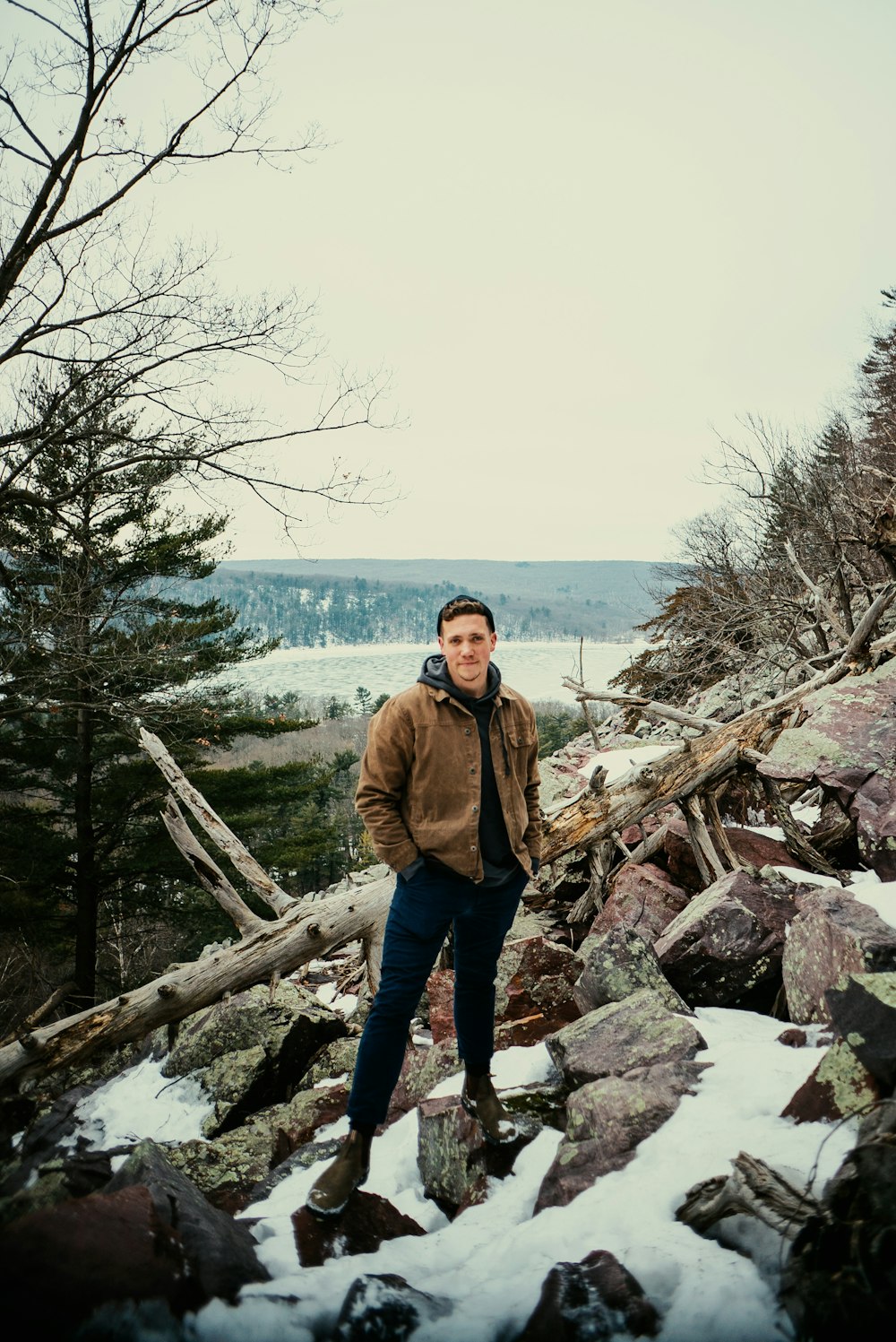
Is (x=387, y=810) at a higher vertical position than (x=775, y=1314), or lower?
higher

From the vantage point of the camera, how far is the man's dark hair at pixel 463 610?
2.71 metres

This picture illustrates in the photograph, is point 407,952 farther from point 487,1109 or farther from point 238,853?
point 238,853

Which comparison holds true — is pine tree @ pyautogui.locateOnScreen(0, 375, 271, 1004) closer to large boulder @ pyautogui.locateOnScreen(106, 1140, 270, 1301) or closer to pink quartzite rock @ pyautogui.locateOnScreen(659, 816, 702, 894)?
pink quartzite rock @ pyautogui.locateOnScreen(659, 816, 702, 894)

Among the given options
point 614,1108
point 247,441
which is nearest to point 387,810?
point 614,1108

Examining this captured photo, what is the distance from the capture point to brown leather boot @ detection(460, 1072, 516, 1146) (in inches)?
106

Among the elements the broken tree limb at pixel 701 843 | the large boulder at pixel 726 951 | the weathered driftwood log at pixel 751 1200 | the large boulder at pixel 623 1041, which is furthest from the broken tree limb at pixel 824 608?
the weathered driftwood log at pixel 751 1200

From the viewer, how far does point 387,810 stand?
2.65 metres

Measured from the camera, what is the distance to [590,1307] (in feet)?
5.27

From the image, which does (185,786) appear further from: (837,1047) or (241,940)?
(837,1047)

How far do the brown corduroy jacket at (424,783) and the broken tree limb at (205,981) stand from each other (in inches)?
94.4

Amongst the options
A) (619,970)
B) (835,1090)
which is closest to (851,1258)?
(835,1090)

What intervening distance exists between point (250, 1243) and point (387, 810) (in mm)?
1359

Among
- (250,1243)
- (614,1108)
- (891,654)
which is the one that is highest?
(891,654)

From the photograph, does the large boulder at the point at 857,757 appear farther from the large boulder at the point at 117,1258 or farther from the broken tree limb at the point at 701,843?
the large boulder at the point at 117,1258
